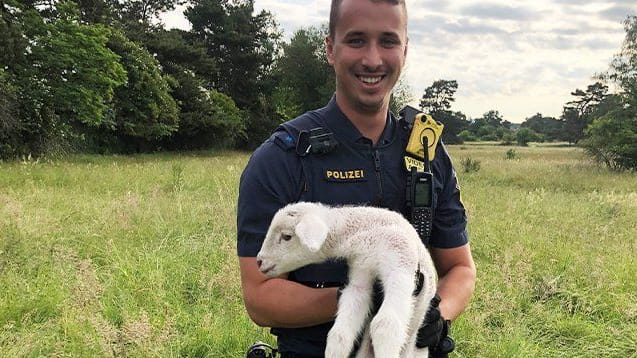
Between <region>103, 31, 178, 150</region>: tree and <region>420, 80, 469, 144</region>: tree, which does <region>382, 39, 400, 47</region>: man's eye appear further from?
<region>420, 80, 469, 144</region>: tree

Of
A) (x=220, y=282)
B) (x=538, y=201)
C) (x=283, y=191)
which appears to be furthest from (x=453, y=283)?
(x=538, y=201)

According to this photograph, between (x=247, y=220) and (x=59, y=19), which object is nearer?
(x=247, y=220)

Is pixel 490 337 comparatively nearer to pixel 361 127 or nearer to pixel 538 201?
pixel 361 127

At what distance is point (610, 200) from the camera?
1341cm

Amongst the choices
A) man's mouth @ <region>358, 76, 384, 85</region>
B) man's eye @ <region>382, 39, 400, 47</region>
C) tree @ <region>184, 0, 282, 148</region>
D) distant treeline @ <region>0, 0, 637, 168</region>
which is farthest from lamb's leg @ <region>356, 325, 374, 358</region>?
tree @ <region>184, 0, 282, 148</region>

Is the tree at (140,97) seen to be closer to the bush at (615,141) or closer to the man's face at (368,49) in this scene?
the bush at (615,141)

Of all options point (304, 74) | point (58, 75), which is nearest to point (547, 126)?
point (304, 74)

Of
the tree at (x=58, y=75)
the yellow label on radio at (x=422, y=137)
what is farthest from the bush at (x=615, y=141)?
the yellow label on radio at (x=422, y=137)

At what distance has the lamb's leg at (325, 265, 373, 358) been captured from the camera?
1736 millimetres

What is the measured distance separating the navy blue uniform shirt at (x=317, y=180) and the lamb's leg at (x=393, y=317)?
485 mm

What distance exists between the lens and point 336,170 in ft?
7.68

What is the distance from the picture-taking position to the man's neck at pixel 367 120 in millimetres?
2502

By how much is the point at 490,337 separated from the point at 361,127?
3.73 metres

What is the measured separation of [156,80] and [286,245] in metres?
31.7
